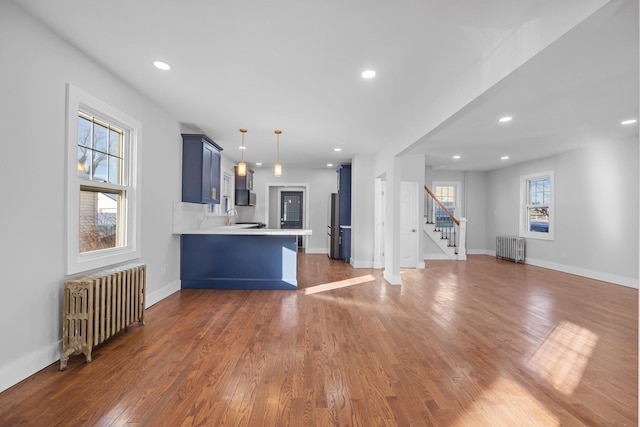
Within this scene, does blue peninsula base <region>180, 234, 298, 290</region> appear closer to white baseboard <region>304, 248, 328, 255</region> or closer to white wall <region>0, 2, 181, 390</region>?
white wall <region>0, 2, 181, 390</region>

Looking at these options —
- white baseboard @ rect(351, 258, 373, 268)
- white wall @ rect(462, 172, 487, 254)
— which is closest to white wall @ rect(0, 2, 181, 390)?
white baseboard @ rect(351, 258, 373, 268)

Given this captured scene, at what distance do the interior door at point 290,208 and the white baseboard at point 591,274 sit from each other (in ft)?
21.3

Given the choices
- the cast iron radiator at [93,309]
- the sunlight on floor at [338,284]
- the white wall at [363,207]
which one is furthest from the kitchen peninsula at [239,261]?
the white wall at [363,207]

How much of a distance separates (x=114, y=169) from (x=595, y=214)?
8175mm

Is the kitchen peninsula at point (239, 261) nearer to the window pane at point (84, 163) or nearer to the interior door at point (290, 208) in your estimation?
the window pane at point (84, 163)

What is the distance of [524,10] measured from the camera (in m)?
1.90

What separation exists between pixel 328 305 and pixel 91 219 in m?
2.82

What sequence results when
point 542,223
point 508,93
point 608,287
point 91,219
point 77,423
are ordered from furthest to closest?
point 542,223 < point 608,287 < point 508,93 < point 91,219 < point 77,423

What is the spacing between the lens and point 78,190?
8.21ft

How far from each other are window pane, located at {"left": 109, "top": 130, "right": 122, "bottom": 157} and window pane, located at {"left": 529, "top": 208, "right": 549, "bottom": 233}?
8826 millimetres

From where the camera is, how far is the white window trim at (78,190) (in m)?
2.41

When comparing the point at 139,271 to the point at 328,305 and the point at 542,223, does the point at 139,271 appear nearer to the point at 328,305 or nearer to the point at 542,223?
A: the point at 328,305

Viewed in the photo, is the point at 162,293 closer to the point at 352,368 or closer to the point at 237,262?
the point at 237,262

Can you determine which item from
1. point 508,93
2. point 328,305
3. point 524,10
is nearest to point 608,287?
point 508,93
